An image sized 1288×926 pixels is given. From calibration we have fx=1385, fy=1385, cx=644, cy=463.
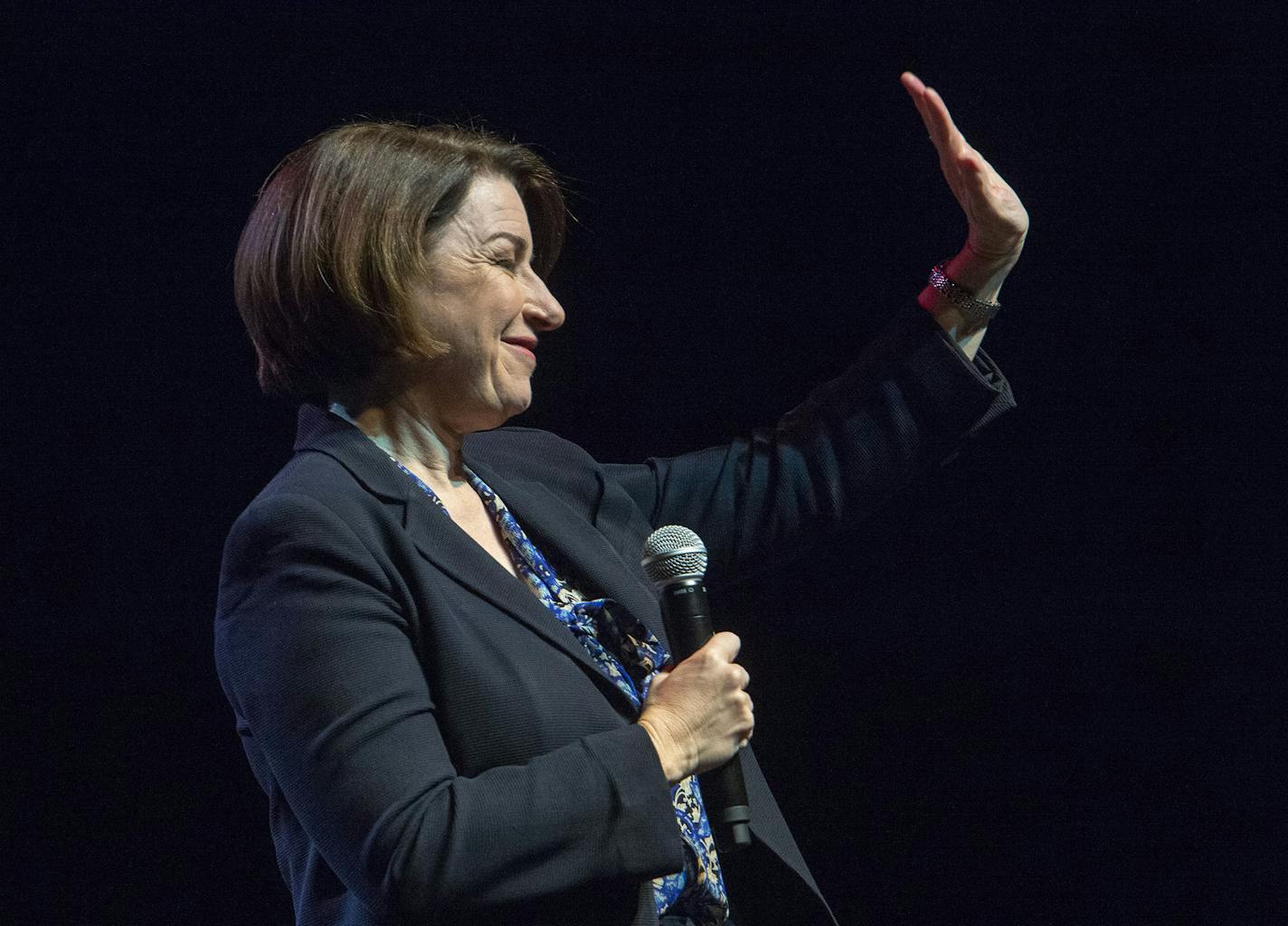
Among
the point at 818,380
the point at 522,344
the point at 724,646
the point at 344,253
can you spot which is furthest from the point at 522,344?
the point at 818,380

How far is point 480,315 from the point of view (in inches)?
65.7

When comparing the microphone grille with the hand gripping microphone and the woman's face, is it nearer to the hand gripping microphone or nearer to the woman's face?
the hand gripping microphone

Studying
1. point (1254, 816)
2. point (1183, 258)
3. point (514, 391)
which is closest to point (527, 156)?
point (514, 391)

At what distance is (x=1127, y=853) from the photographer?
101 inches

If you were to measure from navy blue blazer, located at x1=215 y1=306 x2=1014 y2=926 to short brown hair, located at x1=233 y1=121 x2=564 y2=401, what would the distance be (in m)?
0.08

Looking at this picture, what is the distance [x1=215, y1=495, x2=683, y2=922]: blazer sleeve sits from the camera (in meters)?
1.28

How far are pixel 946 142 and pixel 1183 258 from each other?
1.03 metres

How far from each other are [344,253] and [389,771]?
24.5 inches

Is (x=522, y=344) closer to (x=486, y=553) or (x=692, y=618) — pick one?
(x=486, y=553)

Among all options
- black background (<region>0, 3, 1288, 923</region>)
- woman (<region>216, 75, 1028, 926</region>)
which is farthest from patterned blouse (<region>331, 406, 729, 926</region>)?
black background (<region>0, 3, 1288, 923</region>)

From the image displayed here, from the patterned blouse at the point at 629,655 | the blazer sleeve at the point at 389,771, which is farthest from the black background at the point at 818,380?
the blazer sleeve at the point at 389,771

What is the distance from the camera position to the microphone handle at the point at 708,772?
1417 mm

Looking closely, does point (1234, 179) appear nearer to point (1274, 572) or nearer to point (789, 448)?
point (1274, 572)

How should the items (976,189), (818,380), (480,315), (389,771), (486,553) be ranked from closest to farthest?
(389,771) < (486,553) < (480,315) < (976,189) < (818,380)
